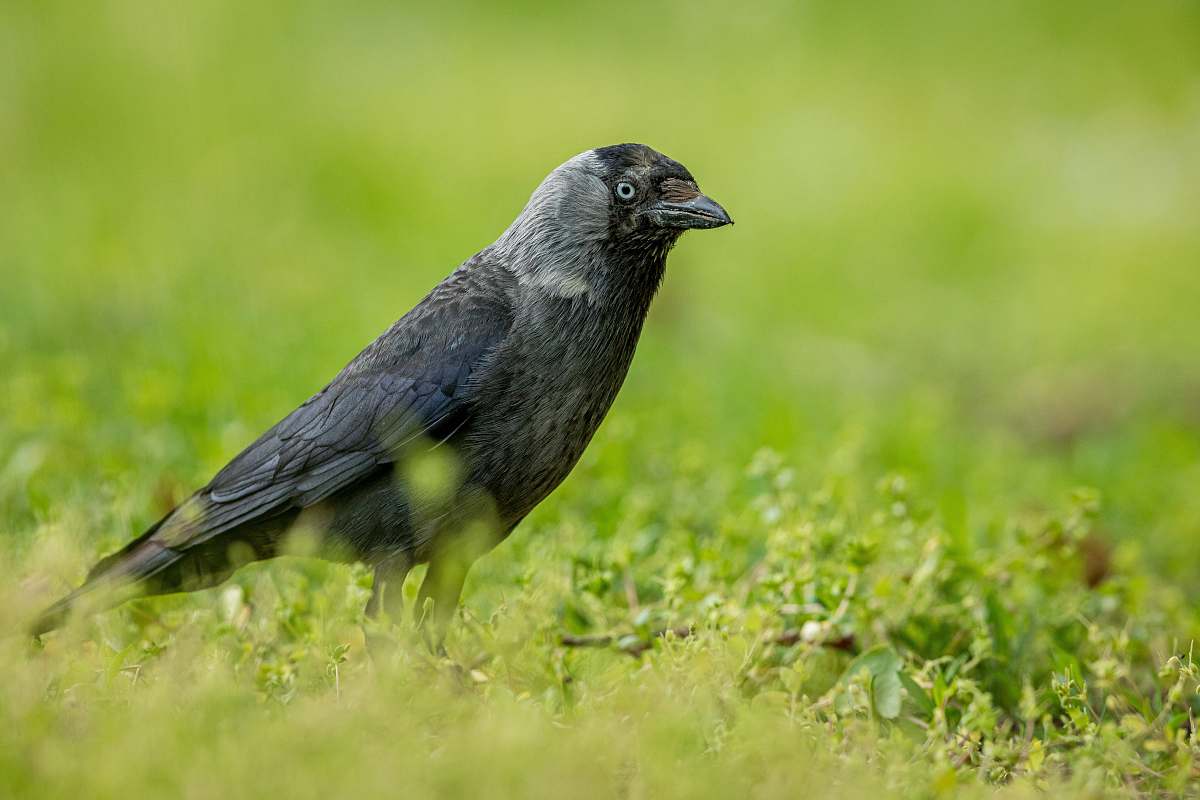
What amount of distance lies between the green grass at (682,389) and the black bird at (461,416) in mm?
224

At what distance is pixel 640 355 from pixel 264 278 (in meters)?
2.70

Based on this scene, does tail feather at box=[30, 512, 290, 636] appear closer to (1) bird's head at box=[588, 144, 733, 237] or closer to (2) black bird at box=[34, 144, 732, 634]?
(2) black bird at box=[34, 144, 732, 634]

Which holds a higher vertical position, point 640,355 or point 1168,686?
point 640,355

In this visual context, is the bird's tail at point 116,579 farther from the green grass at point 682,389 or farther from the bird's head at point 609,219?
the bird's head at point 609,219

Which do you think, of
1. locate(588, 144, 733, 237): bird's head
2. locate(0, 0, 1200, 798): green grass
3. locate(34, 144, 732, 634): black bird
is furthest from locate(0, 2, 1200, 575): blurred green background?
locate(588, 144, 733, 237): bird's head

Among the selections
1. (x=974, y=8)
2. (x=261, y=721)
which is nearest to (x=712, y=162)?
(x=974, y=8)

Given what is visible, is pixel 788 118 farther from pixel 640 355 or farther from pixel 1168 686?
pixel 1168 686

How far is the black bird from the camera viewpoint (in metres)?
3.84

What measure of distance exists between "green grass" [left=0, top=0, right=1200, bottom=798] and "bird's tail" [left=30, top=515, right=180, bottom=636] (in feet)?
0.29

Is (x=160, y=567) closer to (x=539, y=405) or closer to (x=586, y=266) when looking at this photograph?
(x=539, y=405)

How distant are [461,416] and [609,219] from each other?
0.80 meters

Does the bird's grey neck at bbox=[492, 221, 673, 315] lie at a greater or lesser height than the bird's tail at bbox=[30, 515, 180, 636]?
greater

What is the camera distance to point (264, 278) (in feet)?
28.0

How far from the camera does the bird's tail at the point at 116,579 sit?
12.3 feet
